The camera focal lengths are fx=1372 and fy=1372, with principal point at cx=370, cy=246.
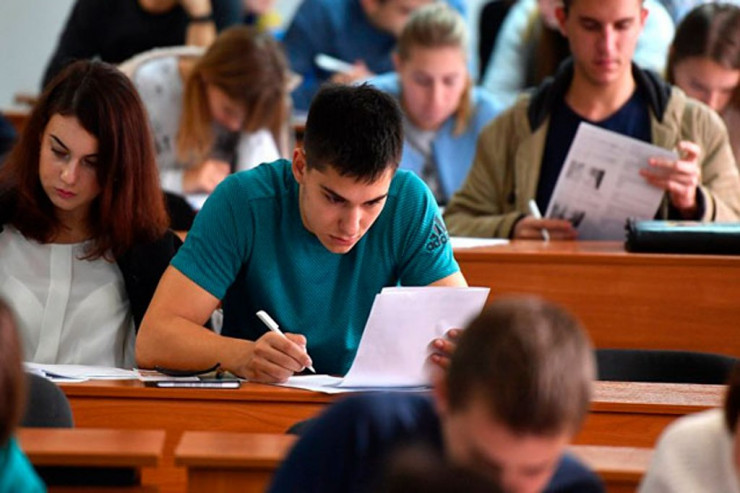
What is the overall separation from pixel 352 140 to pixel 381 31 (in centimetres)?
364

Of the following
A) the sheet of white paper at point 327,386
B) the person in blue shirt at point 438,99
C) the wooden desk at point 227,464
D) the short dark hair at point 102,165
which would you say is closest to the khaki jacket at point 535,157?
the person in blue shirt at point 438,99

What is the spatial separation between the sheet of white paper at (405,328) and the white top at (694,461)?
73cm

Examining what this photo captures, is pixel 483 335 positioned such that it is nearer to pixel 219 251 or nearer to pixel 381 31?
pixel 219 251

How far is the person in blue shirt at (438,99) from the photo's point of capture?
4.70m

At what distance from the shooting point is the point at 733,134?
422 centimetres

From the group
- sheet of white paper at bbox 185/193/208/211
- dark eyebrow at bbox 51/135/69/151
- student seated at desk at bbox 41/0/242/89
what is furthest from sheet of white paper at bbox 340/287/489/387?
student seated at desk at bbox 41/0/242/89

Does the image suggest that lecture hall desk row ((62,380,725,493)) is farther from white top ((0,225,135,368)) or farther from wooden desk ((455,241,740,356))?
wooden desk ((455,241,740,356))

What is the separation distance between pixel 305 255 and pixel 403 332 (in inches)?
14.5

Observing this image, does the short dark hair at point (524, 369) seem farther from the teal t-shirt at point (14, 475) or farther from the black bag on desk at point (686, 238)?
the black bag on desk at point (686, 238)

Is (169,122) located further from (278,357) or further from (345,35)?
(278,357)

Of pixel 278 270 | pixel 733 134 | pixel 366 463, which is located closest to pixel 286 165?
pixel 278 270

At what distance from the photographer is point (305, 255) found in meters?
2.68

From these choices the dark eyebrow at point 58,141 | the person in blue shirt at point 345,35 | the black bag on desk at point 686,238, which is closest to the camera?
the dark eyebrow at point 58,141

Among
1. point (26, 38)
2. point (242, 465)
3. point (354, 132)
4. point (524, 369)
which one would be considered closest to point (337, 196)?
point (354, 132)
